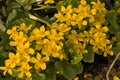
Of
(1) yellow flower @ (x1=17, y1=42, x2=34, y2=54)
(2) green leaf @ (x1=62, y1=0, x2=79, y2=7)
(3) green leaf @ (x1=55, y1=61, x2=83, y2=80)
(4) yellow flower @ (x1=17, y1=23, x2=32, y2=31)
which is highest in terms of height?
(2) green leaf @ (x1=62, y1=0, x2=79, y2=7)

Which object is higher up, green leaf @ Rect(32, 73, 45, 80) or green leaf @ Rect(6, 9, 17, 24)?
green leaf @ Rect(6, 9, 17, 24)

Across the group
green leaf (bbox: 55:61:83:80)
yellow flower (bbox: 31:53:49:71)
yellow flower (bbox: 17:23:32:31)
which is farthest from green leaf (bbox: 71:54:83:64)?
yellow flower (bbox: 17:23:32:31)

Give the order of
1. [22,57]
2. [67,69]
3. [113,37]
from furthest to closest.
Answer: [113,37] → [67,69] → [22,57]

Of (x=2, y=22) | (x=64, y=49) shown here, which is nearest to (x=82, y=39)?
(x=64, y=49)

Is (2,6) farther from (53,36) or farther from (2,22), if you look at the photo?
(53,36)

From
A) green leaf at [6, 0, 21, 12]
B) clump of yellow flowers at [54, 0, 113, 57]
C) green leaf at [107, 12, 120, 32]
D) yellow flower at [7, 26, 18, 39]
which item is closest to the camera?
yellow flower at [7, 26, 18, 39]

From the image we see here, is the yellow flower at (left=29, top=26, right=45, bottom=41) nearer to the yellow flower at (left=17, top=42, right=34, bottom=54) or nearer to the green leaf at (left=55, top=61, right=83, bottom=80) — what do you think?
the yellow flower at (left=17, top=42, right=34, bottom=54)

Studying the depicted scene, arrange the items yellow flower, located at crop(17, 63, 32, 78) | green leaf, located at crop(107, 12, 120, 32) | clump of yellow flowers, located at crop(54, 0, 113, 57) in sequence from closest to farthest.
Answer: yellow flower, located at crop(17, 63, 32, 78)
clump of yellow flowers, located at crop(54, 0, 113, 57)
green leaf, located at crop(107, 12, 120, 32)

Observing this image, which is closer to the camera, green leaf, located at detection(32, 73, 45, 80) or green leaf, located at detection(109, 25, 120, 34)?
green leaf, located at detection(32, 73, 45, 80)
